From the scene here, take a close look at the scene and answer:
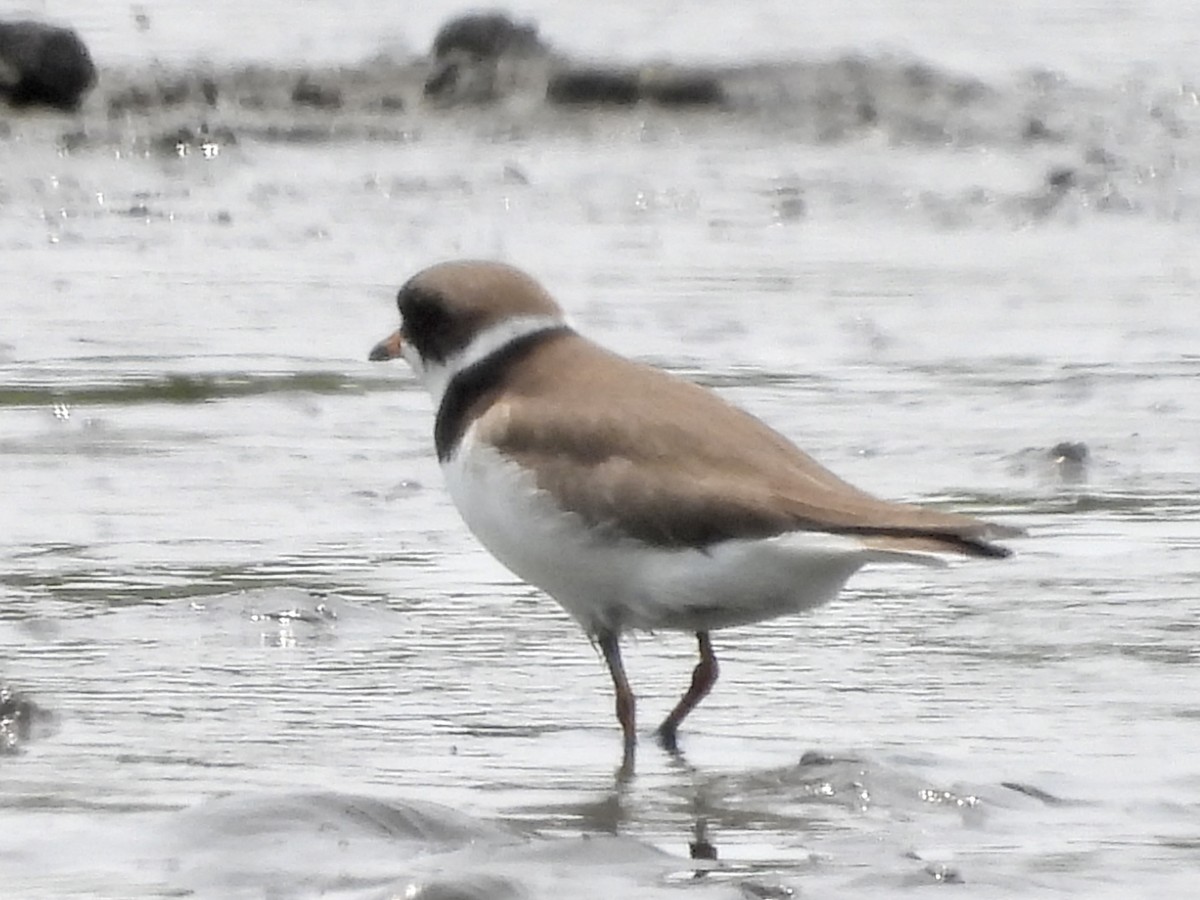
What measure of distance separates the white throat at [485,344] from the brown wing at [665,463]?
0.37 ft

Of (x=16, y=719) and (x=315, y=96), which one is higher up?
(x=16, y=719)

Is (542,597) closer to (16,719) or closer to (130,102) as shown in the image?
(16,719)

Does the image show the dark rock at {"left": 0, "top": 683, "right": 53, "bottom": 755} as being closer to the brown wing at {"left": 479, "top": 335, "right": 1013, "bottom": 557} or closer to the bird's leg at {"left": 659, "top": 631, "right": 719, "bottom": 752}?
the brown wing at {"left": 479, "top": 335, "right": 1013, "bottom": 557}

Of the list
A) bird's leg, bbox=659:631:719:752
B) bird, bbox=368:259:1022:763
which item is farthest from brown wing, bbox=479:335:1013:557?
bird's leg, bbox=659:631:719:752

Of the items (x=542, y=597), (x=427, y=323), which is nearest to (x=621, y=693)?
(x=427, y=323)

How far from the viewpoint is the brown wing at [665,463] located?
15.6 feet

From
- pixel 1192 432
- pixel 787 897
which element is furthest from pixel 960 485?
pixel 787 897

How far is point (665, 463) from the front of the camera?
498 centimetres

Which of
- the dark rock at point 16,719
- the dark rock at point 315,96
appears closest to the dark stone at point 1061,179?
the dark rock at point 315,96

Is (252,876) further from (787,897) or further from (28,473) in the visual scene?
(28,473)

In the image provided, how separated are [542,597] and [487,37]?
31.6 feet

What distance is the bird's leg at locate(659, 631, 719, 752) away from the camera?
507cm

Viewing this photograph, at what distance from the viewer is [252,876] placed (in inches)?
158

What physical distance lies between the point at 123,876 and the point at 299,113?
11176 mm
